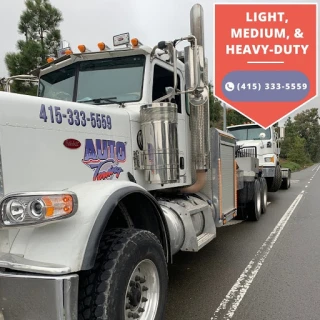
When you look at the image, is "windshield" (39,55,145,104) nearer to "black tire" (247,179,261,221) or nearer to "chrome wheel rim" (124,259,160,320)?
"chrome wheel rim" (124,259,160,320)

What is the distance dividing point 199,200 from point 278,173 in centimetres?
823

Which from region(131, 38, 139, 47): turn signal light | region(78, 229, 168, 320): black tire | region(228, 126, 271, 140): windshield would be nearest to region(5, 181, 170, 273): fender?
region(78, 229, 168, 320): black tire

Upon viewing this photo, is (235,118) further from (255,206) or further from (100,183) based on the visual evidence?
(100,183)

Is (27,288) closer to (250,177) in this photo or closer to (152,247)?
(152,247)

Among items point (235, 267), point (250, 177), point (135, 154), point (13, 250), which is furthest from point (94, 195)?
point (250, 177)

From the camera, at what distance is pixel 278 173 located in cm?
1238

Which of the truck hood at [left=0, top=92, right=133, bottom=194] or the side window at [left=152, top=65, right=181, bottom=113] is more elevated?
the side window at [left=152, top=65, right=181, bottom=113]

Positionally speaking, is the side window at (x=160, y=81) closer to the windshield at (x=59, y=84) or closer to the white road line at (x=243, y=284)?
the windshield at (x=59, y=84)

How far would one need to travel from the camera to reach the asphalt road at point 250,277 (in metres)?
3.62

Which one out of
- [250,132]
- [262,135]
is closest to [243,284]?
[262,135]

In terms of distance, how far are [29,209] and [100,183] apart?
718mm

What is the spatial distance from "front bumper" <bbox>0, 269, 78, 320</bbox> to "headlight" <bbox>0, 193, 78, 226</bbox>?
0.30 m

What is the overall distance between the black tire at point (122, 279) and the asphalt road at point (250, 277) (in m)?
0.84

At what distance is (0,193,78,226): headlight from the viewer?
2.10 meters
